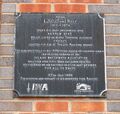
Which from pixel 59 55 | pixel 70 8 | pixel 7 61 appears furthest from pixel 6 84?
pixel 70 8

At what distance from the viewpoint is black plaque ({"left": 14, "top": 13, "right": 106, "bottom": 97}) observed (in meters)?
3.99

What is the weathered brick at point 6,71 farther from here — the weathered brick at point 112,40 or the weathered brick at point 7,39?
the weathered brick at point 112,40

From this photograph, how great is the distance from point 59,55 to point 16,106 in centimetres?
56

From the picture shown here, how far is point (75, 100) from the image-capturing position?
398 cm

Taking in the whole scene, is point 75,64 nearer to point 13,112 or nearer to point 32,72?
point 32,72

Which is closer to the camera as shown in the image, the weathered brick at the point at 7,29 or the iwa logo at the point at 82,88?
the iwa logo at the point at 82,88

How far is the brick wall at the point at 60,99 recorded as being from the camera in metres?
3.96

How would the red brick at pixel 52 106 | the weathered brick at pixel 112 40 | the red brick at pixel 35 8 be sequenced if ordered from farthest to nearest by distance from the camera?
the red brick at pixel 35 8 < the weathered brick at pixel 112 40 < the red brick at pixel 52 106

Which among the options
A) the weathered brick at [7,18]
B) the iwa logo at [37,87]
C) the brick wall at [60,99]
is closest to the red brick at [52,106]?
the brick wall at [60,99]

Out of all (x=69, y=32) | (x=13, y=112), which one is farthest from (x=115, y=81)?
(x=13, y=112)

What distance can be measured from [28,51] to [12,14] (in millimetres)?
394

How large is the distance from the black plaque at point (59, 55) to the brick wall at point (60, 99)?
6 centimetres

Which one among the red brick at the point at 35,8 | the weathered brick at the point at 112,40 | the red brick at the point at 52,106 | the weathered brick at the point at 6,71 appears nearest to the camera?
the red brick at the point at 52,106

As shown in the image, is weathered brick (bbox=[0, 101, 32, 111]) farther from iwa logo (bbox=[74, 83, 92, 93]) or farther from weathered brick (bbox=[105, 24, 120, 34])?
weathered brick (bbox=[105, 24, 120, 34])
